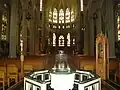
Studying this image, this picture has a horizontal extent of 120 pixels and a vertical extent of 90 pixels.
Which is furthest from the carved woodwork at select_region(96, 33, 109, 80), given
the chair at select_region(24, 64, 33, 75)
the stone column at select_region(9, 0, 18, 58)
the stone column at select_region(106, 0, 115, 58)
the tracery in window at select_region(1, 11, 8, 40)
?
the tracery in window at select_region(1, 11, 8, 40)

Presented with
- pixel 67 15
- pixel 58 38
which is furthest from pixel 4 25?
pixel 67 15

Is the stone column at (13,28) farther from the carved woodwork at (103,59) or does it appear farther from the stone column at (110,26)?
the carved woodwork at (103,59)

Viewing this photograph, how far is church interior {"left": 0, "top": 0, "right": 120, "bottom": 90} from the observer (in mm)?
9125

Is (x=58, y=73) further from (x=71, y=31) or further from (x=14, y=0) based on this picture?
(x=71, y=31)

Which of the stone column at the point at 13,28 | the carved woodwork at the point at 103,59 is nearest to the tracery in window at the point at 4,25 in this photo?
the stone column at the point at 13,28

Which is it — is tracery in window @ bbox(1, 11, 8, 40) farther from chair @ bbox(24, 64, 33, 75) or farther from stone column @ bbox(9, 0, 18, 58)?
chair @ bbox(24, 64, 33, 75)

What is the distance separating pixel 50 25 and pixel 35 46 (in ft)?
39.8

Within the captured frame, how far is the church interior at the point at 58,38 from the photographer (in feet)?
29.9

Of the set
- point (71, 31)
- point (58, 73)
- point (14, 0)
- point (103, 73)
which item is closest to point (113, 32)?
point (103, 73)

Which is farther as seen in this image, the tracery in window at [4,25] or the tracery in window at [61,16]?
the tracery in window at [61,16]

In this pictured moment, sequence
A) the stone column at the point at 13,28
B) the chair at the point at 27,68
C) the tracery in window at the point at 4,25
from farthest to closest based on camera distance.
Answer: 1. the tracery in window at the point at 4,25
2. the stone column at the point at 13,28
3. the chair at the point at 27,68

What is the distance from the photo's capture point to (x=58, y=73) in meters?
3.46

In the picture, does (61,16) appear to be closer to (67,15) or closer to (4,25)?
(67,15)

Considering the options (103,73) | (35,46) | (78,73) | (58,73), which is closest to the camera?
(58,73)
